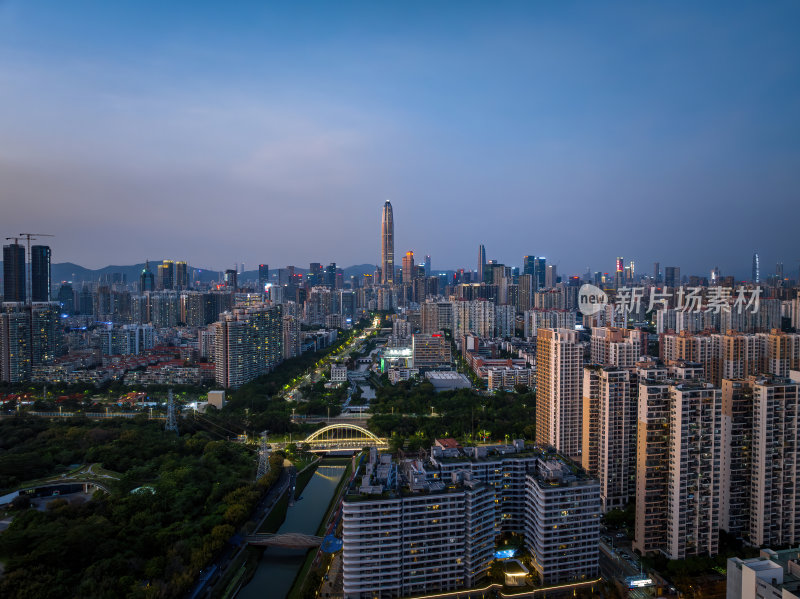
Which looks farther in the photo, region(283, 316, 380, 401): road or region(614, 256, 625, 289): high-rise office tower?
region(614, 256, 625, 289): high-rise office tower

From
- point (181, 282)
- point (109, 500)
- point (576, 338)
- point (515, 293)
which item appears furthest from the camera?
point (181, 282)

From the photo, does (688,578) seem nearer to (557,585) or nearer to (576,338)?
(557,585)

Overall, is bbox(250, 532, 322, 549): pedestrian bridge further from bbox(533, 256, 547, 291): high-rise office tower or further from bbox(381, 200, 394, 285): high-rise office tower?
bbox(381, 200, 394, 285): high-rise office tower

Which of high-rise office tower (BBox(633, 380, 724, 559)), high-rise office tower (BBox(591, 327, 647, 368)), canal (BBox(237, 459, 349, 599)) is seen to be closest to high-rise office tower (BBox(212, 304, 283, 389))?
canal (BBox(237, 459, 349, 599))

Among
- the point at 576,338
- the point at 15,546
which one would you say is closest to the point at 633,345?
the point at 576,338

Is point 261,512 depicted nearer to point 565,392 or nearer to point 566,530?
point 566,530

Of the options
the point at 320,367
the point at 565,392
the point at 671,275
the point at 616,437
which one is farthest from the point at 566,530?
the point at 671,275
